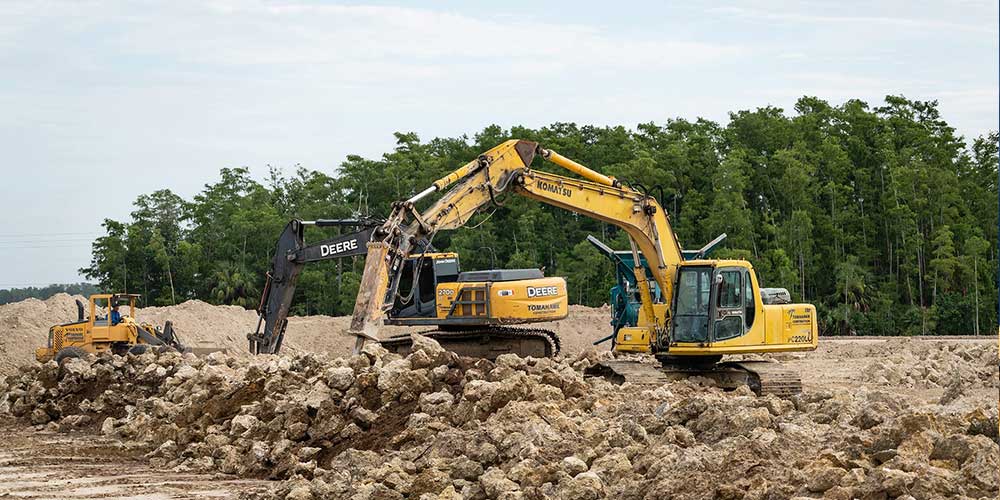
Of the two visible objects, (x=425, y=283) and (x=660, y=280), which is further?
(x=425, y=283)

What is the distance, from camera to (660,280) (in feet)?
60.4

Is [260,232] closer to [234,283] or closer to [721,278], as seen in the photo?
[234,283]

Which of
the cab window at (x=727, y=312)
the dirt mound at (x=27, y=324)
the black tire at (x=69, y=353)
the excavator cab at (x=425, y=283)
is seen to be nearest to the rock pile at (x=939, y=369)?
the cab window at (x=727, y=312)

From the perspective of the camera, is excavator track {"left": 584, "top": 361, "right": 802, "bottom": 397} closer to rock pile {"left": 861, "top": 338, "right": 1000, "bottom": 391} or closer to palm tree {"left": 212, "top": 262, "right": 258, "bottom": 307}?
rock pile {"left": 861, "top": 338, "right": 1000, "bottom": 391}

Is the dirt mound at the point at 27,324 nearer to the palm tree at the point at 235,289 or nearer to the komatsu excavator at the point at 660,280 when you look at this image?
the komatsu excavator at the point at 660,280

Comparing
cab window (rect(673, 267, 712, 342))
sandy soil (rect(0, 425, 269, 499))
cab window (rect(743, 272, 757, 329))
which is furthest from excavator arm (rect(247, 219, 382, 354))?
cab window (rect(743, 272, 757, 329))

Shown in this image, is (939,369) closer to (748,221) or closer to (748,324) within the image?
(748,324)

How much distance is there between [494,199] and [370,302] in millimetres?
2895

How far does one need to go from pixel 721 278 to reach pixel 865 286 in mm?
35563

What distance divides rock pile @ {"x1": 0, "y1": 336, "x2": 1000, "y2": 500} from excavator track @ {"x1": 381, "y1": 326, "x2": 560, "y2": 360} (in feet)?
12.9

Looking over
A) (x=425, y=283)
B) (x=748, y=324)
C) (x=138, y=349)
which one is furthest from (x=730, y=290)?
(x=138, y=349)

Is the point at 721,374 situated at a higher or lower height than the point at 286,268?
lower

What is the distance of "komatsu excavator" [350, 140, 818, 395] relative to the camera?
56.6ft

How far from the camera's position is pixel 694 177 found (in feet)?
185
